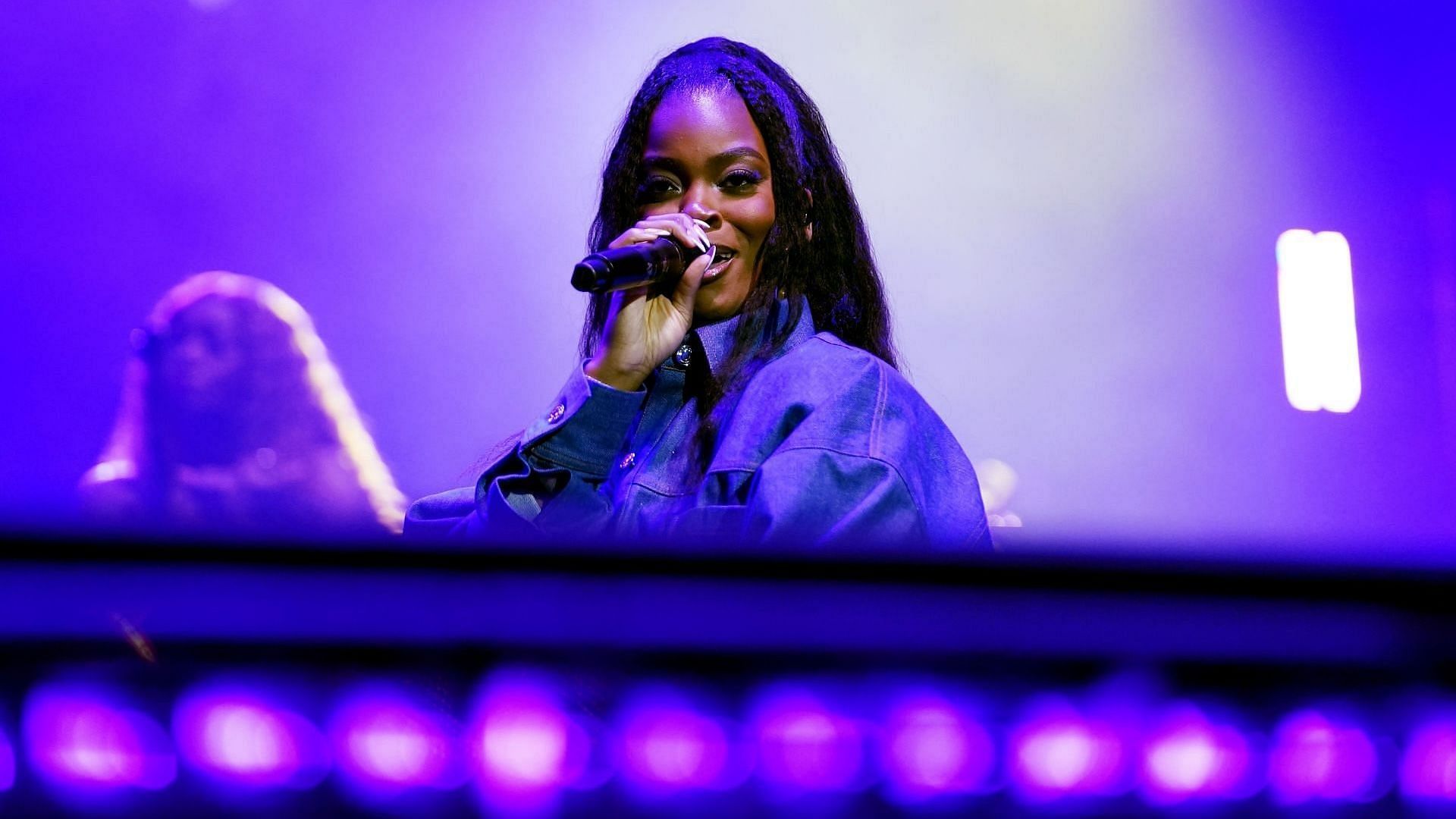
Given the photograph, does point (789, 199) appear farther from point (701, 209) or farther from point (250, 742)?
point (250, 742)

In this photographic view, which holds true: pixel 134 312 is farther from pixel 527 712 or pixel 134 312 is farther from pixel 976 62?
pixel 527 712

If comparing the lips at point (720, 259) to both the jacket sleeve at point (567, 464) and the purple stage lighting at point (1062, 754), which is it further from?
the purple stage lighting at point (1062, 754)

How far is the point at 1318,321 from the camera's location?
10.0 feet

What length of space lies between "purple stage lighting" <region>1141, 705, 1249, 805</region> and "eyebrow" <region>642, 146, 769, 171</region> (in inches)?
47.9

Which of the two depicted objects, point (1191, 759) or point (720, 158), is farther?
point (720, 158)

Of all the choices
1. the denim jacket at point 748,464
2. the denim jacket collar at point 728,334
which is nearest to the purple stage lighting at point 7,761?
the denim jacket at point 748,464

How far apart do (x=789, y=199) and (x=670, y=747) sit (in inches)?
49.5

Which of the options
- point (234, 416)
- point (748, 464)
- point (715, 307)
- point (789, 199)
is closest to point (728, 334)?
point (715, 307)

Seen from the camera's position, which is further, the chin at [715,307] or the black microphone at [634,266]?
the chin at [715,307]

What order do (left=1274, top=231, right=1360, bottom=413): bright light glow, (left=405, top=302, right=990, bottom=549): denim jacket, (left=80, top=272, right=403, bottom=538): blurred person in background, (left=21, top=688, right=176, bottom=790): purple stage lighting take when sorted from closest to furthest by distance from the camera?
(left=21, top=688, right=176, bottom=790): purple stage lighting < (left=405, top=302, right=990, bottom=549): denim jacket < (left=80, top=272, right=403, bottom=538): blurred person in background < (left=1274, top=231, right=1360, bottom=413): bright light glow

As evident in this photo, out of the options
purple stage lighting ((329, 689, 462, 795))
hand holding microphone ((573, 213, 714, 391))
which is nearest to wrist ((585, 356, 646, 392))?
hand holding microphone ((573, 213, 714, 391))

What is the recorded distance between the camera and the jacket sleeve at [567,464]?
133 cm

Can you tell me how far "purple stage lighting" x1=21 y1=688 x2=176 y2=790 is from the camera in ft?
0.98

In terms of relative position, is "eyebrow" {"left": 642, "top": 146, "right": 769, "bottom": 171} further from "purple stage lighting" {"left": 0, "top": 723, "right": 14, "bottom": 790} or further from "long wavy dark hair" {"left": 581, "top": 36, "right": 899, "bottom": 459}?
"purple stage lighting" {"left": 0, "top": 723, "right": 14, "bottom": 790}
